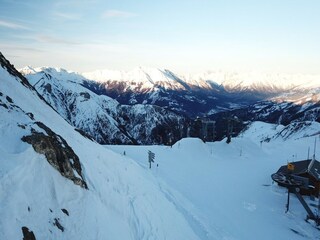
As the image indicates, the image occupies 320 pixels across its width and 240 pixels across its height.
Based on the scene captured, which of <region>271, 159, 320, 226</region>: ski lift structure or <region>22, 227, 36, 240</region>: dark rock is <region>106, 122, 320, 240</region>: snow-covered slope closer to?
<region>271, 159, 320, 226</region>: ski lift structure

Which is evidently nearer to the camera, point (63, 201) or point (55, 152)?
point (63, 201)

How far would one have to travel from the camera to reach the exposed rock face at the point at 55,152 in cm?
1479

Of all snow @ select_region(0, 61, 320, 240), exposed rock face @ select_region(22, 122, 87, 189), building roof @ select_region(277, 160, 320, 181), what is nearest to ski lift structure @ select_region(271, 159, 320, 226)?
building roof @ select_region(277, 160, 320, 181)

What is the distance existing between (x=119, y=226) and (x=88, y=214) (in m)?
2.38

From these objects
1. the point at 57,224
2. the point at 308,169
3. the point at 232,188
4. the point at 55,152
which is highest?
the point at 55,152

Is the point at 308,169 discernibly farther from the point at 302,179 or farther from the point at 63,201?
the point at 63,201

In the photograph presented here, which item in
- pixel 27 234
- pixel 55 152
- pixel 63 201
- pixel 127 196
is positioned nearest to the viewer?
pixel 27 234

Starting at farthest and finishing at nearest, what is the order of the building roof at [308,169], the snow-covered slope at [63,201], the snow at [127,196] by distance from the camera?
the building roof at [308,169], the snow at [127,196], the snow-covered slope at [63,201]

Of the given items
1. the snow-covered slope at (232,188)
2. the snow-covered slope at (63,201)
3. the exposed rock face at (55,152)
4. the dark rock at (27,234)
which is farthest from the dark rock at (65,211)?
the snow-covered slope at (232,188)

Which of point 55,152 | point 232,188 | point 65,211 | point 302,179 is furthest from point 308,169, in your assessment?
point 65,211

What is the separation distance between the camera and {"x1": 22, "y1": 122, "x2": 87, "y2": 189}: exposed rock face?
582 inches

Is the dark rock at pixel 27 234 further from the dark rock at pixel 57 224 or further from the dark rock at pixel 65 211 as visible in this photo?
the dark rock at pixel 65 211

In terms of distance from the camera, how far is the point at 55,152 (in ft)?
51.1

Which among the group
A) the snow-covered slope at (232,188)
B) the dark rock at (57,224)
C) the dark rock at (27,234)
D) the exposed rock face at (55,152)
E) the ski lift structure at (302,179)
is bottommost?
the snow-covered slope at (232,188)
